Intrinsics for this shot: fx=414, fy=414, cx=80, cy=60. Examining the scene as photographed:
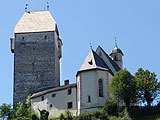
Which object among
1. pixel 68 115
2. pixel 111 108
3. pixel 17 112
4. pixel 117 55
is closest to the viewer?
pixel 111 108

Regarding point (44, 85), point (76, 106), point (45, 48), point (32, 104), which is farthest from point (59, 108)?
point (45, 48)

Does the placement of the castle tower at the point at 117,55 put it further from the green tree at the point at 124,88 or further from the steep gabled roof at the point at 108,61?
the green tree at the point at 124,88

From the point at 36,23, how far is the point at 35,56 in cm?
733

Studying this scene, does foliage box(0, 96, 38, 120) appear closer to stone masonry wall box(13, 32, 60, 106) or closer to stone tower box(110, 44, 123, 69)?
stone masonry wall box(13, 32, 60, 106)

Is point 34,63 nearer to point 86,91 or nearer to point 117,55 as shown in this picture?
point 117,55

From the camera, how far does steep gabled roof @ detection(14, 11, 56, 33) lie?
8162cm

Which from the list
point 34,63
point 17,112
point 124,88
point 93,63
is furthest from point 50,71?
point 124,88

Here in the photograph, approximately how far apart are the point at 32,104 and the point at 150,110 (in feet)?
75.1

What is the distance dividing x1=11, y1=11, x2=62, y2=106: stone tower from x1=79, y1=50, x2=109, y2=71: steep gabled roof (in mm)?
15138

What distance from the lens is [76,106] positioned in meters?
62.4

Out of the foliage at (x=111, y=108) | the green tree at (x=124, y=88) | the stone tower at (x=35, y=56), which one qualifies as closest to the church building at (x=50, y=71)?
the stone tower at (x=35, y=56)

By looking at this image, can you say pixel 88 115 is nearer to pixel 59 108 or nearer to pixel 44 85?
pixel 59 108

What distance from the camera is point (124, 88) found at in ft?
187

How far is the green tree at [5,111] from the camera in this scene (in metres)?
67.9
